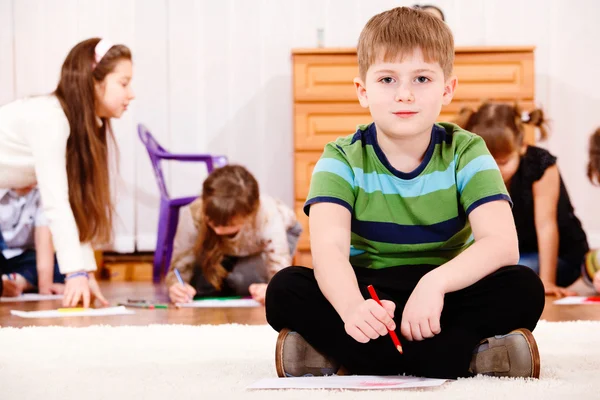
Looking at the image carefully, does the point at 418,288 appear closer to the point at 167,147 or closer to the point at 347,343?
the point at 347,343

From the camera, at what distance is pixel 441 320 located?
114cm

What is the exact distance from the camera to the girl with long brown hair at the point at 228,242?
2.37m

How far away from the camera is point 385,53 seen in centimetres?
117

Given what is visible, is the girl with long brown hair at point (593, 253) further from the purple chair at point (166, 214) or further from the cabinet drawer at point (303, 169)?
the purple chair at point (166, 214)

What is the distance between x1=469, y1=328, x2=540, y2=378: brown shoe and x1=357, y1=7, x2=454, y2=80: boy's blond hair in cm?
38

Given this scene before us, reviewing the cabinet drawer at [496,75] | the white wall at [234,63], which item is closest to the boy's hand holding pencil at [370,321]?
the cabinet drawer at [496,75]

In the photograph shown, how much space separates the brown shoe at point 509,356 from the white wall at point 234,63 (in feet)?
9.90

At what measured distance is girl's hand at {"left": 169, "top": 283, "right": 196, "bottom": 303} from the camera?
7.72 ft

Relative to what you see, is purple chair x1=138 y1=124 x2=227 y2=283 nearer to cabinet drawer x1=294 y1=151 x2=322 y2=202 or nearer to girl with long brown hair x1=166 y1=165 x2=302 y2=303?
cabinet drawer x1=294 y1=151 x2=322 y2=202

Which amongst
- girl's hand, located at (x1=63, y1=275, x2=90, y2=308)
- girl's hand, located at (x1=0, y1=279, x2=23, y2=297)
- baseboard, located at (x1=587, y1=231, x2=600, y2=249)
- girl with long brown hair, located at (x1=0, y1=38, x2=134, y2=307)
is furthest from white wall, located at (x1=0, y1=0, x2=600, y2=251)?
girl's hand, located at (x1=63, y1=275, x2=90, y2=308)

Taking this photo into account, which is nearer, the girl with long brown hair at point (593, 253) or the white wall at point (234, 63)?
the girl with long brown hair at point (593, 253)

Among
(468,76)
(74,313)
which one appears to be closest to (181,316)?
(74,313)

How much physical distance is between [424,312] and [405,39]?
38 cm

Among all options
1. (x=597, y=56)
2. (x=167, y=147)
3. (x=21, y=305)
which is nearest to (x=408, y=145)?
(x=21, y=305)
